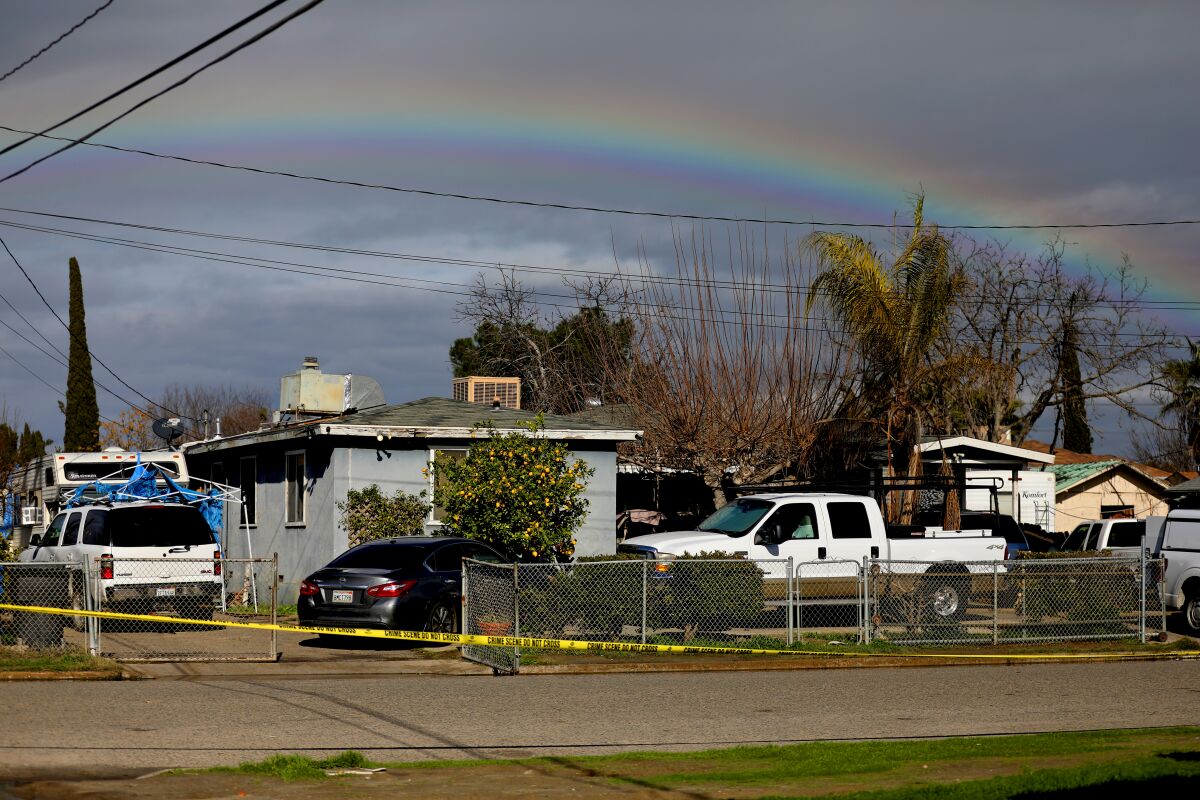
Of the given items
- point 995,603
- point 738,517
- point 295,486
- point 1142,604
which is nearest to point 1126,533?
point 1142,604

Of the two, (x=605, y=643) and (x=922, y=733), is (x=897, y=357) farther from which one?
(x=922, y=733)

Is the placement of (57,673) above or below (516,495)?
below

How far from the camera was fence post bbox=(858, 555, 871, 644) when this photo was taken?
18.6 m

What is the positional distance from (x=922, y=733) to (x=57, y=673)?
9572mm

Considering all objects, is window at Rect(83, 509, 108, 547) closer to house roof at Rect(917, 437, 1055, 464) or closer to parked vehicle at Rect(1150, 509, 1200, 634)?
parked vehicle at Rect(1150, 509, 1200, 634)

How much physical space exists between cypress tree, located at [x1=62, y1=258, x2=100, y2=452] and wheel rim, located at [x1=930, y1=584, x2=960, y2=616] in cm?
4266

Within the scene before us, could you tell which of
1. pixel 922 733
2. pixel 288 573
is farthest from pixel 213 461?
pixel 922 733

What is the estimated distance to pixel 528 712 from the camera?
42.2 ft

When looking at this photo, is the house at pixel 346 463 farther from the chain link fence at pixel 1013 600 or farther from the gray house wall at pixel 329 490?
the chain link fence at pixel 1013 600

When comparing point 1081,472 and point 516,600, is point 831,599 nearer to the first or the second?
point 516,600

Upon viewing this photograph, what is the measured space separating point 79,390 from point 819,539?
140 ft

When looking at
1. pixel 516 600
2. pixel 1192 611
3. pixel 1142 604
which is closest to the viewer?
pixel 516 600

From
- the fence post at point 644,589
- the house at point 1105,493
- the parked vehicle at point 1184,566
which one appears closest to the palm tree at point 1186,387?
the house at point 1105,493

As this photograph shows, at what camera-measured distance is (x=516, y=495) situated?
68.3 ft
